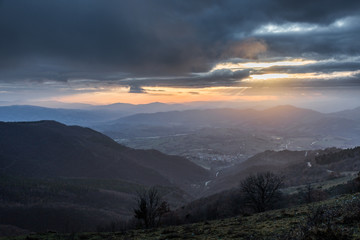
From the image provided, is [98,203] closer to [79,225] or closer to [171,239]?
[79,225]

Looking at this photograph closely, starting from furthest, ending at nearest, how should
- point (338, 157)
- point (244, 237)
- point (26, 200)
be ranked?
point (26, 200)
point (338, 157)
point (244, 237)

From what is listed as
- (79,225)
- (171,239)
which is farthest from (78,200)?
(171,239)

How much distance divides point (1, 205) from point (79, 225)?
239ft

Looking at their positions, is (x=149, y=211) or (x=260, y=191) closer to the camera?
(x=149, y=211)

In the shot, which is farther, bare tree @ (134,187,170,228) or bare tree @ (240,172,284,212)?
bare tree @ (240,172,284,212)

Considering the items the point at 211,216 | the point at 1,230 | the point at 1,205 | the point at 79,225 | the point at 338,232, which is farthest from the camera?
the point at 1,205

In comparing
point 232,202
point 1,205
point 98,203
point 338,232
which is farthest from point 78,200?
point 338,232

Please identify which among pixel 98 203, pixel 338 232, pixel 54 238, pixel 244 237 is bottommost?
pixel 98 203

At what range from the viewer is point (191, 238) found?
84.4 feet

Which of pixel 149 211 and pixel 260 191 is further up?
pixel 260 191

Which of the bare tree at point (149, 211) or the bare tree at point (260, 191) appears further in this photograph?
the bare tree at point (260, 191)

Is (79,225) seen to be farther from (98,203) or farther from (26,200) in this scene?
(26,200)

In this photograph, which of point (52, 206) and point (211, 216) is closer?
point (211, 216)

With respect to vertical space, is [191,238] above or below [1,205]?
above
